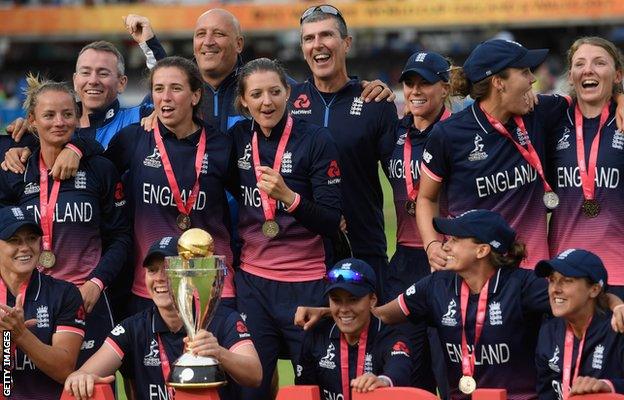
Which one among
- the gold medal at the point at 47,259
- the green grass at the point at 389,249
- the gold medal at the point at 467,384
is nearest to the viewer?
the gold medal at the point at 467,384

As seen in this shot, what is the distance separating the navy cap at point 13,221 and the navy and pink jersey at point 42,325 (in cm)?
27

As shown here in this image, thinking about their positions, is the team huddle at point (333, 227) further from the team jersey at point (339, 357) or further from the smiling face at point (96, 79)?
the smiling face at point (96, 79)

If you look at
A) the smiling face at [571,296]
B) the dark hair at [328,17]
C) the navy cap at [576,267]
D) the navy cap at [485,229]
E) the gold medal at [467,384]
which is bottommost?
the gold medal at [467,384]

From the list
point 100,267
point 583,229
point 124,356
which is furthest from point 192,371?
point 583,229

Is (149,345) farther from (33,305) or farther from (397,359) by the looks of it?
(397,359)

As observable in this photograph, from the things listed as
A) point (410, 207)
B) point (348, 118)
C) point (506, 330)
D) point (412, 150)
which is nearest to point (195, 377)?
point (506, 330)

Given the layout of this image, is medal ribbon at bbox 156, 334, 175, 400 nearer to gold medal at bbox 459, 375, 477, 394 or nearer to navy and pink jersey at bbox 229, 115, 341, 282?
navy and pink jersey at bbox 229, 115, 341, 282

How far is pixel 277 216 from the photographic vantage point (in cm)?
696

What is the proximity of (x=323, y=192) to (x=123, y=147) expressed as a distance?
1184 mm

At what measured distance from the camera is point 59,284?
6.54 metres

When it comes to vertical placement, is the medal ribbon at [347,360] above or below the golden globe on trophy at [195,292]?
below

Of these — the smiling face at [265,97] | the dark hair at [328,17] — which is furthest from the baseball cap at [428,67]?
the smiling face at [265,97]

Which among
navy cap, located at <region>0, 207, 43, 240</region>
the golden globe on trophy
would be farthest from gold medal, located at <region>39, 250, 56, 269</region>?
the golden globe on trophy

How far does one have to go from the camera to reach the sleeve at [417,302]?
6422 mm
